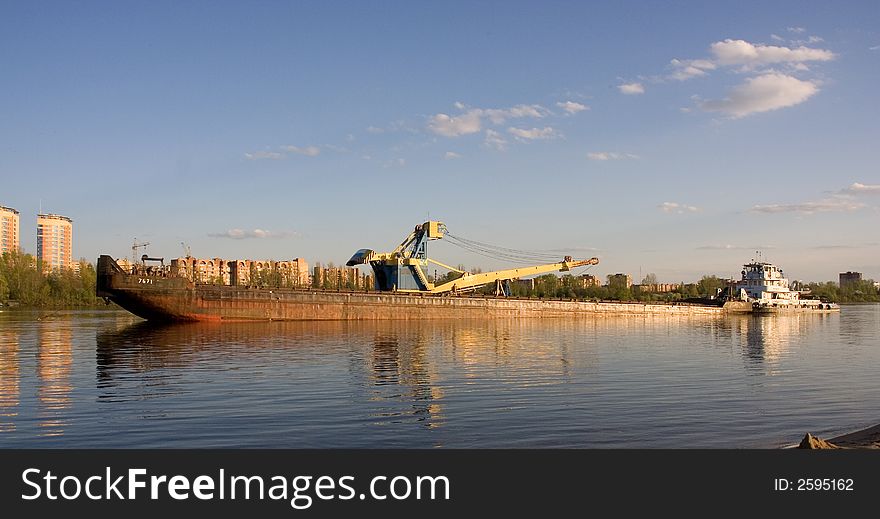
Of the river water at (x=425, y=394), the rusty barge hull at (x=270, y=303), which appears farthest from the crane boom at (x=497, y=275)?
the river water at (x=425, y=394)

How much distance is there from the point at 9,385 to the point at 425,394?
1296 centimetres

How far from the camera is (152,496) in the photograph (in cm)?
955

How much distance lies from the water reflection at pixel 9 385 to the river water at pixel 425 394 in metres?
0.12

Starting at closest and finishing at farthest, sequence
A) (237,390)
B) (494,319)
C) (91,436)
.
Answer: (91,436), (237,390), (494,319)

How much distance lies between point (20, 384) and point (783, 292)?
95613 millimetres

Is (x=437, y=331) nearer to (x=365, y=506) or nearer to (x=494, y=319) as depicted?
(x=494, y=319)

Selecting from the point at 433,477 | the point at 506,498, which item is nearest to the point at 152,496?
the point at 433,477

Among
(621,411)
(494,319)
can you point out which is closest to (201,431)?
(621,411)

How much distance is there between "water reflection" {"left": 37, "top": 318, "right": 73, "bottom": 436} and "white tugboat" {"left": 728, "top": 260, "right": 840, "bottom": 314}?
80.6 meters

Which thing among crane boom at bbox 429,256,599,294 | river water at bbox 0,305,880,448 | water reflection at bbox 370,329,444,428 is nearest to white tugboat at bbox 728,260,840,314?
crane boom at bbox 429,256,599,294

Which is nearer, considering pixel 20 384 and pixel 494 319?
pixel 20 384

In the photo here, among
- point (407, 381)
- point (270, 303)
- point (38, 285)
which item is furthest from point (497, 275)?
point (38, 285)

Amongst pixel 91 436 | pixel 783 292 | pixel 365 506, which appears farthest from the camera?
pixel 783 292

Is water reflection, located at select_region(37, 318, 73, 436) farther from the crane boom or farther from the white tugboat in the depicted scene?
the white tugboat
